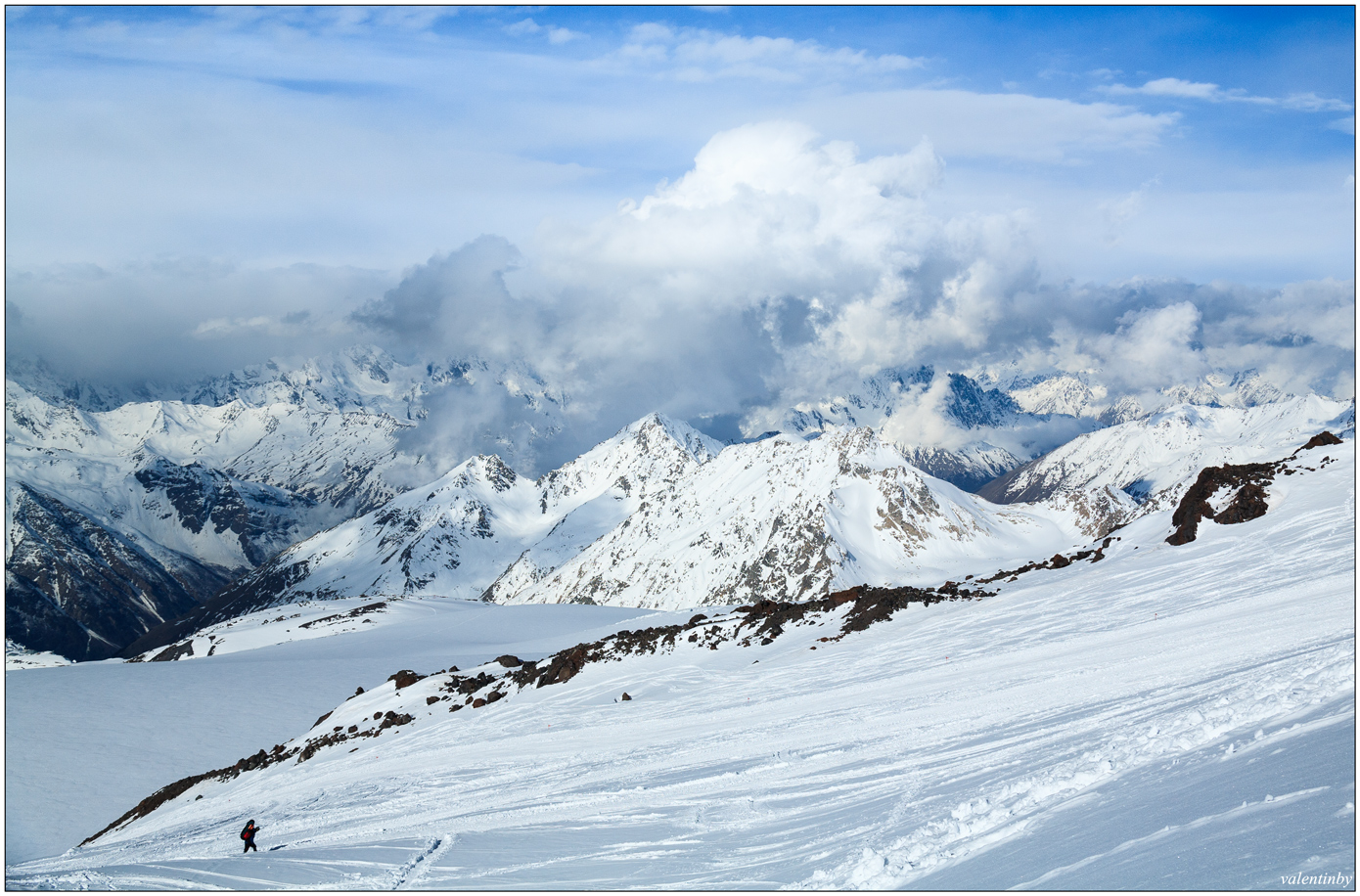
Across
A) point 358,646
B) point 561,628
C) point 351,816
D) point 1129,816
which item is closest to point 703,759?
point 351,816

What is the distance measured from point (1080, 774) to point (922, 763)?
10.0 feet

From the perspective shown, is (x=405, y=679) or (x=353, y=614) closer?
(x=405, y=679)

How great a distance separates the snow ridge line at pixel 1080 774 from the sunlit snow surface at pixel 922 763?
0.04 metres

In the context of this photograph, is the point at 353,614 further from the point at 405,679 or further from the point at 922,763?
the point at 922,763

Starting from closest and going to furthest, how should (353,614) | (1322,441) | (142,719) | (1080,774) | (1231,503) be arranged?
(1080,774)
(1231,503)
(1322,441)
(142,719)
(353,614)

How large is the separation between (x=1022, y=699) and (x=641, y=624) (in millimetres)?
51464

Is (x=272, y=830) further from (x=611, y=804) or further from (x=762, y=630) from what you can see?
(x=762, y=630)

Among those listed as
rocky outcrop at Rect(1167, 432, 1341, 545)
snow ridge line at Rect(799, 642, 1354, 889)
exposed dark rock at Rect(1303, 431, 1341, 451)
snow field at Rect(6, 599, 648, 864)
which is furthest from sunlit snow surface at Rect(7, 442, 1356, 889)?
snow field at Rect(6, 599, 648, 864)

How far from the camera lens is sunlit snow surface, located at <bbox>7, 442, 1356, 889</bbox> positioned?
294 inches

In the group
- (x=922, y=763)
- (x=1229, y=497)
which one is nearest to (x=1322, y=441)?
(x=1229, y=497)

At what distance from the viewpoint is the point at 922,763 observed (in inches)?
476

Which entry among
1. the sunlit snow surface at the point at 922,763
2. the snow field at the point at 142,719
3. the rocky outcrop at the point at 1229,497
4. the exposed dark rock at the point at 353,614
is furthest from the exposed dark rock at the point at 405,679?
the exposed dark rock at the point at 353,614

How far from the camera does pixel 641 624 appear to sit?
211 ft

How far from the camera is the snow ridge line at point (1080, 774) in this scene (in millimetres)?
8242
